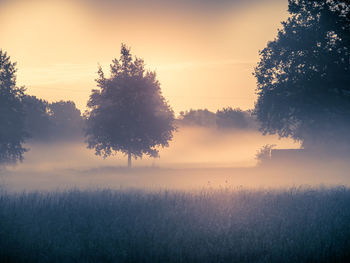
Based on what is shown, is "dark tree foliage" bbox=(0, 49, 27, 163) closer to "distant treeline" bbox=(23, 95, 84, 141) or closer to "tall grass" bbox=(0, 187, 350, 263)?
"distant treeline" bbox=(23, 95, 84, 141)

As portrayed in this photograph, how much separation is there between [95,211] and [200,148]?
343 ft

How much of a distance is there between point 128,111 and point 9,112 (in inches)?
493

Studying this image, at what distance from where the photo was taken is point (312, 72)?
2814 cm

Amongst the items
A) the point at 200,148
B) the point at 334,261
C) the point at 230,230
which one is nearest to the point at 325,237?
the point at 334,261

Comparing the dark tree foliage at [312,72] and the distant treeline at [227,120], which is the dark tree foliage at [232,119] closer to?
the distant treeline at [227,120]

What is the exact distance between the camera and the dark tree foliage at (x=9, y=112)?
131ft

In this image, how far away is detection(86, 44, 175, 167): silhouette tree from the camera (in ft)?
129

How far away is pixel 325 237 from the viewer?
8.98 m

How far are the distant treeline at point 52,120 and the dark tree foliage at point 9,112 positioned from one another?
2138 cm

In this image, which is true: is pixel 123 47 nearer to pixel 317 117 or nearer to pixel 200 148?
pixel 317 117

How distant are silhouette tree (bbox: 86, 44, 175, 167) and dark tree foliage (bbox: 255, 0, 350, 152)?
12.8 m

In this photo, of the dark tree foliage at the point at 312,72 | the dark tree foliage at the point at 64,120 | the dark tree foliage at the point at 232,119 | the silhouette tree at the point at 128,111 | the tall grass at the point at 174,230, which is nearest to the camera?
the tall grass at the point at 174,230

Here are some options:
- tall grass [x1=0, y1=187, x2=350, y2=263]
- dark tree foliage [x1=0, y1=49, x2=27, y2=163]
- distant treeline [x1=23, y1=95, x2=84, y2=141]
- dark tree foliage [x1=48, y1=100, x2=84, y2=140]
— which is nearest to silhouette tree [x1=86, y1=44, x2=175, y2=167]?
dark tree foliage [x1=0, y1=49, x2=27, y2=163]

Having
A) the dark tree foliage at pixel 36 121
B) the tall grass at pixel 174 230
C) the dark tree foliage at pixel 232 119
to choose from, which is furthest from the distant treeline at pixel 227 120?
the tall grass at pixel 174 230
